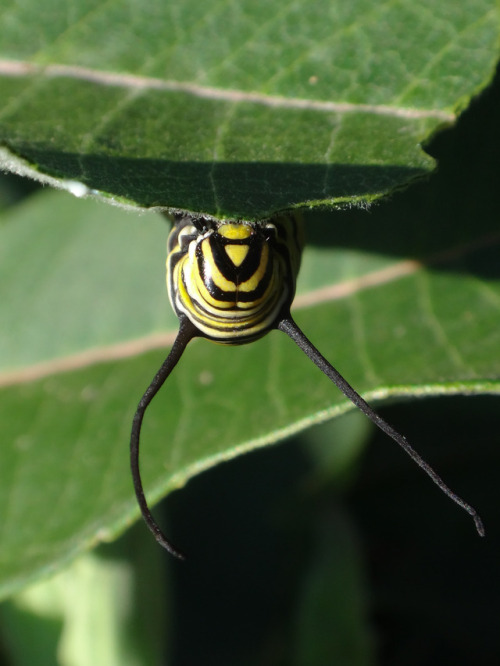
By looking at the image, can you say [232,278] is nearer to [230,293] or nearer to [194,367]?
[230,293]

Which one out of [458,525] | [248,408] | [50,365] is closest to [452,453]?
[458,525]

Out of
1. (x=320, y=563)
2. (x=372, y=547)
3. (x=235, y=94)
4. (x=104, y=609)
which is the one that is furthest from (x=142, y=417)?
(x=372, y=547)

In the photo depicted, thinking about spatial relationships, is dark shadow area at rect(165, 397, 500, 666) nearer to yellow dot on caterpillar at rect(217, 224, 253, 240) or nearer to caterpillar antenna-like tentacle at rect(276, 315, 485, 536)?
caterpillar antenna-like tentacle at rect(276, 315, 485, 536)

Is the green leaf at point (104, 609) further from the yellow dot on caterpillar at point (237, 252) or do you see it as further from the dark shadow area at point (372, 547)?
the yellow dot on caterpillar at point (237, 252)

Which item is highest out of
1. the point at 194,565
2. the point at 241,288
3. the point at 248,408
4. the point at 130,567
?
the point at 241,288

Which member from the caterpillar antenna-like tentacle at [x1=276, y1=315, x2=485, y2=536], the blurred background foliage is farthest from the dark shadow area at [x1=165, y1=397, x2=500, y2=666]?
the caterpillar antenna-like tentacle at [x1=276, y1=315, x2=485, y2=536]

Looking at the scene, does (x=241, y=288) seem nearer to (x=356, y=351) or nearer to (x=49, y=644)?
(x=356, y=351)

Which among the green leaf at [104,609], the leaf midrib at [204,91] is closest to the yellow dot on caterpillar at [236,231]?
the leaf midrib at [204,91]
